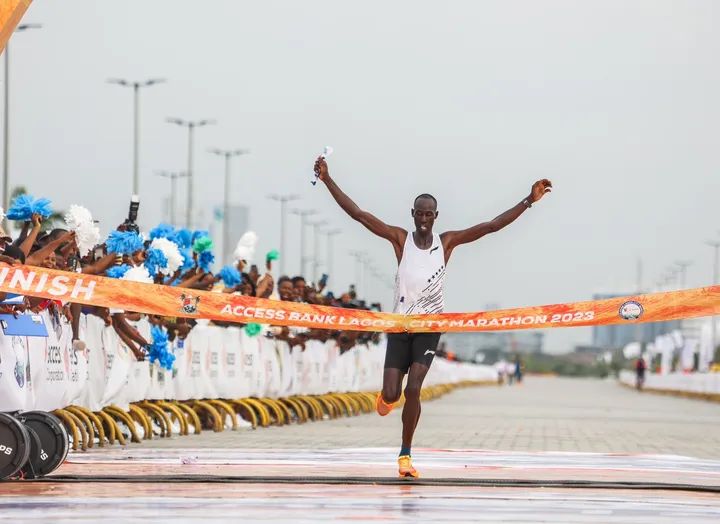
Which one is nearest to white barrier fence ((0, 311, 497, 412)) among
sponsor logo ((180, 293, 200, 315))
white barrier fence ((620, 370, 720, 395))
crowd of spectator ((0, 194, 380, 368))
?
Answer: crowd of spectator ((0, 194, 380, 368))

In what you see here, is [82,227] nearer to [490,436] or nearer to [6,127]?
[490,436]

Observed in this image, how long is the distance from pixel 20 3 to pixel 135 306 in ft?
8.06

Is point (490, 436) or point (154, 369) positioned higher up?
point (154, 369)

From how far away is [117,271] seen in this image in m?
17.6

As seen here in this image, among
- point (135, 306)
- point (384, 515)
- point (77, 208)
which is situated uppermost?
point (77, 208)

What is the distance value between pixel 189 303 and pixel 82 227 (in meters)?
3.74

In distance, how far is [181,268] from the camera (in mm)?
21234

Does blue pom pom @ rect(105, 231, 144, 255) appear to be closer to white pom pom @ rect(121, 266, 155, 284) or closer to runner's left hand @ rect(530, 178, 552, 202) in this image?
white pom pom @ rect(121, 266, 155, 284)

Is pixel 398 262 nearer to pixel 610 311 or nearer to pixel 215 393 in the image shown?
pixel 610 311

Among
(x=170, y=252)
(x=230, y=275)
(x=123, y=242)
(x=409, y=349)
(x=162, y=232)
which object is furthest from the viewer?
(x=230, y=275)

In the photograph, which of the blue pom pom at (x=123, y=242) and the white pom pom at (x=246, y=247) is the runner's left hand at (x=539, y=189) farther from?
the white pom pom at (x=246, y=247)

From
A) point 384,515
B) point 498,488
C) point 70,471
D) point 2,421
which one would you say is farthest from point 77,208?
point 384,515

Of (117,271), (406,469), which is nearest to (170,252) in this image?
(117,271)

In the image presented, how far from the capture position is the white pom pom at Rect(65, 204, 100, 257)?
16.2m
